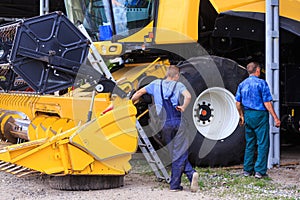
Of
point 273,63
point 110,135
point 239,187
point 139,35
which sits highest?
point 139,35

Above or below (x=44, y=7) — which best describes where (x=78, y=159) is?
below

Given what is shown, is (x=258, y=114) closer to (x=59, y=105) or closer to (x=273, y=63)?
(x=273, y=63)

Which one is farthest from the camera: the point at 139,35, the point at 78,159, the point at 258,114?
the point at 139,35

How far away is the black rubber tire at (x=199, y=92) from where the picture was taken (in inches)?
266

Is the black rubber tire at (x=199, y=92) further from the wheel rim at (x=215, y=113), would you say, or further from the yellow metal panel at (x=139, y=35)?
the yellow metal panel at (x=139, y=35)

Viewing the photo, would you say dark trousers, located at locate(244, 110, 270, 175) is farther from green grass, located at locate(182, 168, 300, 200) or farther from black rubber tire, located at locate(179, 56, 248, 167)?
black rubber tire, located at locate(179, 56, 248, 167)

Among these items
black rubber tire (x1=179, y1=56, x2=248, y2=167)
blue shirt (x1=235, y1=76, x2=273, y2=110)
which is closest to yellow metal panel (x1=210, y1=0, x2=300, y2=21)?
black rubber tire (x1=179, y1=56, x2=248, y2=167)

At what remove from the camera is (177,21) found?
7137mm

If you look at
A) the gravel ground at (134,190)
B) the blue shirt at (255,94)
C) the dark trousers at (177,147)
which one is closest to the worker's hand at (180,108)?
the dark trousers at (177,147)

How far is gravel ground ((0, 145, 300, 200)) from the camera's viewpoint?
533 centimetres

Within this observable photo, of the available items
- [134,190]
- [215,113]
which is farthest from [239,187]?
[215,113]

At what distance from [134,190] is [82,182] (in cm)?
55

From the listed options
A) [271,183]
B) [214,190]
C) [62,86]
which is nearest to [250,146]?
[271,183]

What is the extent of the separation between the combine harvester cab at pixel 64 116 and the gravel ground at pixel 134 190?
172 millimetres
